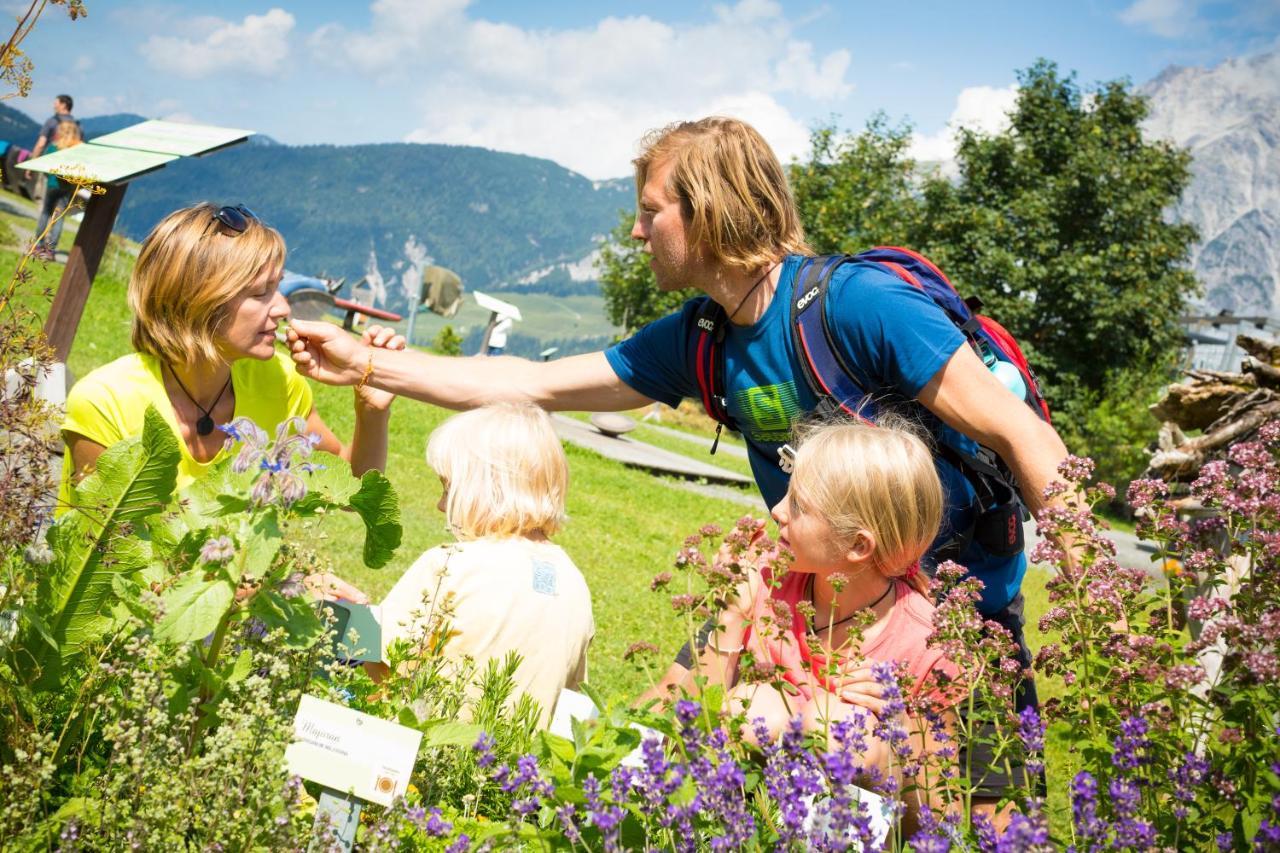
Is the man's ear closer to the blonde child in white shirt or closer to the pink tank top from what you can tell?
the pink tank top

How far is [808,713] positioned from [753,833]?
1091mm

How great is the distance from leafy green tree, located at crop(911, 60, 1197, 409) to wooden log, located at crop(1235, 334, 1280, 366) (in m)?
28.3

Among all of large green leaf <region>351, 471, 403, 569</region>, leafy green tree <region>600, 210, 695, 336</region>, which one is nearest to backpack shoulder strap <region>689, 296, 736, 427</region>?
large green leaf <region>351, 471, 403, 569</region>

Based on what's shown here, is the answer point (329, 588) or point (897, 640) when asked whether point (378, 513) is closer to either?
point (329, 588)

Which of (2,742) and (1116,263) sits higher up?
(1116,263)

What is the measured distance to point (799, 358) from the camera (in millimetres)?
2832

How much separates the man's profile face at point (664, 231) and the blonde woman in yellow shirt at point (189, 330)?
3.87 feet

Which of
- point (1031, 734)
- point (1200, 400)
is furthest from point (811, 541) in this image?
point (1200, 400)

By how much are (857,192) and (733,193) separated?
41.7m

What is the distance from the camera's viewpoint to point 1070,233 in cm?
3528

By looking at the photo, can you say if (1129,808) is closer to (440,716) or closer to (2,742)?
(440,716)

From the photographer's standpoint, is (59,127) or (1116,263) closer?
(59,127)

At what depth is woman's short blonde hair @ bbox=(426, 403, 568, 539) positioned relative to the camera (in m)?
3.32

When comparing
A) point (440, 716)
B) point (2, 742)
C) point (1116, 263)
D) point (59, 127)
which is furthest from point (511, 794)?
point (1116, 263)
